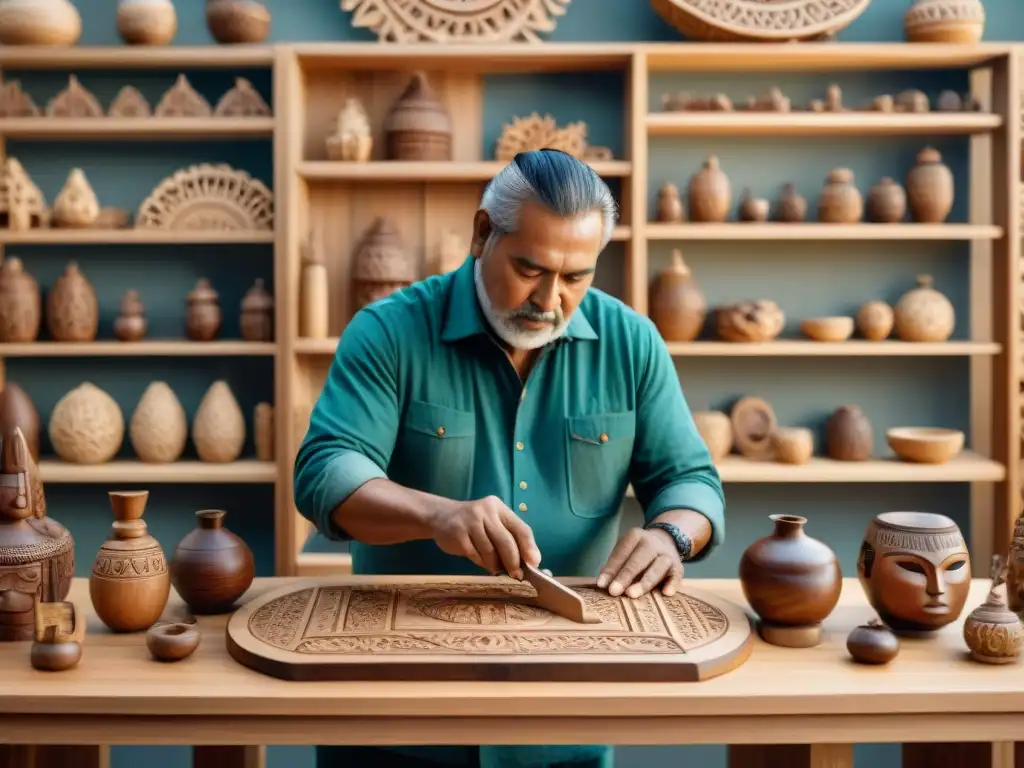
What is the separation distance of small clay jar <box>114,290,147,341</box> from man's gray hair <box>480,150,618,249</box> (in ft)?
7.53

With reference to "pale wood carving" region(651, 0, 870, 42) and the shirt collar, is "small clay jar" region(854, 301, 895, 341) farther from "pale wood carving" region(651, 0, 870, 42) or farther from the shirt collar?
the shirt collar

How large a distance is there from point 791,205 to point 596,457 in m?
2.11

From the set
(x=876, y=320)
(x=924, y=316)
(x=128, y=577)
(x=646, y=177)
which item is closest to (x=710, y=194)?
(x=646, y=177)

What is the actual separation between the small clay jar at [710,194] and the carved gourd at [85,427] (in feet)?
7.29

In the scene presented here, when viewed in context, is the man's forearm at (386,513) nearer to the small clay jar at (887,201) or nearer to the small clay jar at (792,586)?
the small clay jar at (792,586)

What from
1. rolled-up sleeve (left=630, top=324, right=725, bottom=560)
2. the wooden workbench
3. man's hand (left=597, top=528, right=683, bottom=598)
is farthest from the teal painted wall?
the wooden workbench

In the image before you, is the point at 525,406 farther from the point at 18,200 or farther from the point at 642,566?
the point at 18,200

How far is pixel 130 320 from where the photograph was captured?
13.0 feet

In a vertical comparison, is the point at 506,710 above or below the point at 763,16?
below

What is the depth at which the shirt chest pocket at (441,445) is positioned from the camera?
7.22ft

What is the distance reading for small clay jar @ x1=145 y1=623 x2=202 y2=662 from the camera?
1.68 metres

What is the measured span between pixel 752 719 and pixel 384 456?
882 mm

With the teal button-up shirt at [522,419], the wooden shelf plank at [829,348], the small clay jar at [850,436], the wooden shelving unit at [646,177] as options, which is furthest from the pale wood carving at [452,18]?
the teal button-up shirt at [522,419]

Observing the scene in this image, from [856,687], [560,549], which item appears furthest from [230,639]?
[856,687]
